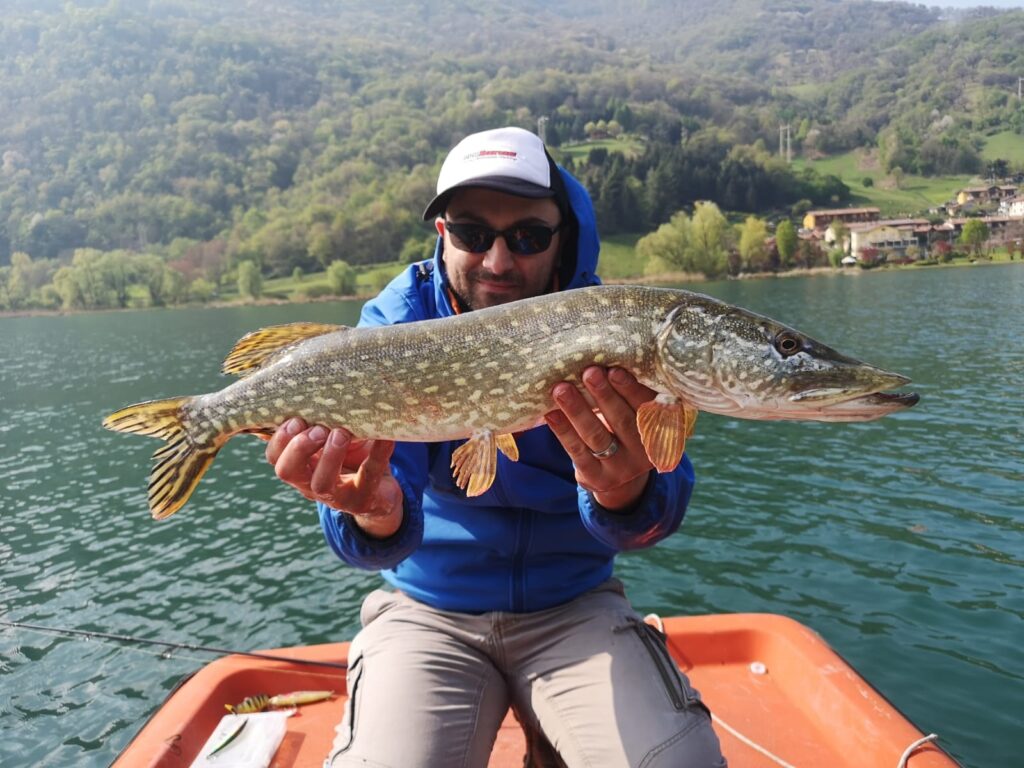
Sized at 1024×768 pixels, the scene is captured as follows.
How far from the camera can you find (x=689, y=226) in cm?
7588

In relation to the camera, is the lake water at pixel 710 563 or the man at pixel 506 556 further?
the lake water at pixel 710 563

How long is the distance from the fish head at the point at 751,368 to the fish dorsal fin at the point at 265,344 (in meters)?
1.61

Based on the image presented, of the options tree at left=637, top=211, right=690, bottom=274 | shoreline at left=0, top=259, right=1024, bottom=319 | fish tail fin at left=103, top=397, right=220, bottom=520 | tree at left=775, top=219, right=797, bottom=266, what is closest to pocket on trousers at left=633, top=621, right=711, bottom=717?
fish tail fin at left=103, top=397, right=220, bottom=520

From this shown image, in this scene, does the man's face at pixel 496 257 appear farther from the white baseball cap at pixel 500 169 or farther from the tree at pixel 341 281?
the tree at pixel 341 281

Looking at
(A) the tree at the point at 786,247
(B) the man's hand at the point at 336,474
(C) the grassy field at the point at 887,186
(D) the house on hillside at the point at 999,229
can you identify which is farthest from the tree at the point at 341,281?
(C) the grassy field at the point at 887,186

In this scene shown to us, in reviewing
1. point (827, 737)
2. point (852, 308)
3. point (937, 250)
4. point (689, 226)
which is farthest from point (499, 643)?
point (937, 250)

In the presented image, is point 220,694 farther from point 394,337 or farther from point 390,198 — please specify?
point 390,198

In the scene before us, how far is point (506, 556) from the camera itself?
326cm

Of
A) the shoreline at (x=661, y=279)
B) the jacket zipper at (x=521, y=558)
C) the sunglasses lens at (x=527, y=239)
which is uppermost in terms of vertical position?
the sunglasses lens at (x=527, y=239)

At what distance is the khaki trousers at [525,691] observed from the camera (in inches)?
104

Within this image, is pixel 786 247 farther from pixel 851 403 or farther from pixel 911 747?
pixel 851 403

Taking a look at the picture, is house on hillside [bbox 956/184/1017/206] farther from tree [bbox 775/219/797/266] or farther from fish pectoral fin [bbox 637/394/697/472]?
fish pectoral fin [bbox 637/394/697/472]

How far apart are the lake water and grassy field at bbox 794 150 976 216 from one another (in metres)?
112

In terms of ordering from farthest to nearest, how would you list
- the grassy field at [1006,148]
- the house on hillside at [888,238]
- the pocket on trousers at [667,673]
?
the grassy field at [1006,148]
the house on hillside at [888,238]
the pocket on trousers at [667,673]
